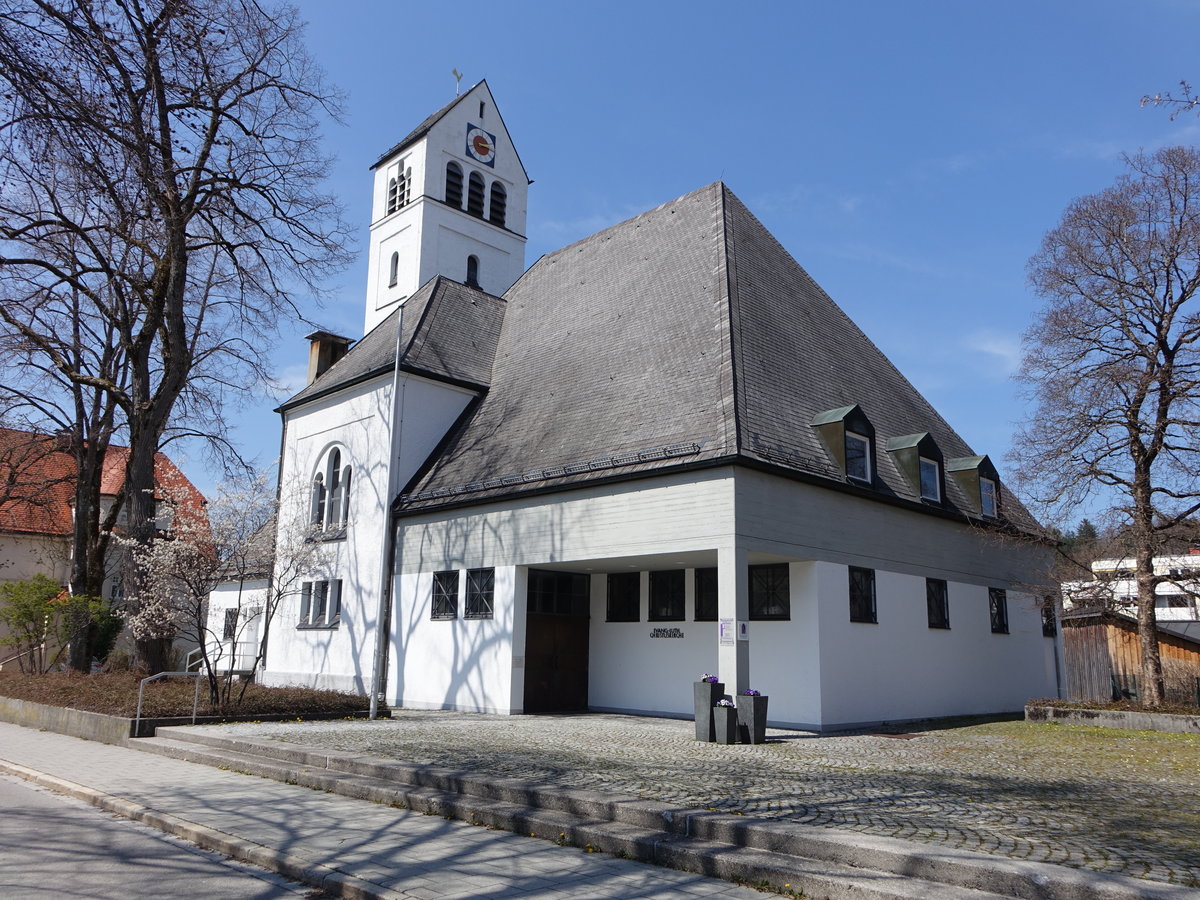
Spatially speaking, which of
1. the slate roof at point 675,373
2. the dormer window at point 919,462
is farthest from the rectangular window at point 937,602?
the slate roof at point 675,373

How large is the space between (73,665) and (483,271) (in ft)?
65.7

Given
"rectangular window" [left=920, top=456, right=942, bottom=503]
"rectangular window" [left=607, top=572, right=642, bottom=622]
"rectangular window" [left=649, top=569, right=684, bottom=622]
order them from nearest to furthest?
"rectangular window" [left=649, top=569, right=684, bottom=622] < "rectangular window" [left=920, top=456, right=942, bottom=503] < "rectangular window" [left=607, top=572, right=642, bottom=622]

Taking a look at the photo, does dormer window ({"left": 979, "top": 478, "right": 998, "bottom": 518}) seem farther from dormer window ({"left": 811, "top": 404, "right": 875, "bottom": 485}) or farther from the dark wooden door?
the dark wooden door

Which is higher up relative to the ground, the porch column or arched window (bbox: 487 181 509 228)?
arched window (bbox: 487 181 509 228)

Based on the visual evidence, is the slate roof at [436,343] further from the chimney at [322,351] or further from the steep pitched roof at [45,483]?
the steep pitched roof at [45,483]

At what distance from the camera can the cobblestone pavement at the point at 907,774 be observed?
700 cm

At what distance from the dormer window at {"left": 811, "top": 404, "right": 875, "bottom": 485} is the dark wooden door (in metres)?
7.76

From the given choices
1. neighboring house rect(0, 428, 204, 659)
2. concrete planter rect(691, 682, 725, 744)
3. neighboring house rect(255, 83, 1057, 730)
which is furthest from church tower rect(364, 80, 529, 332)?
concrete planter rect(691, 682, 725, 744)

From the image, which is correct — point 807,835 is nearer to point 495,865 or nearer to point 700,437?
point 495,865

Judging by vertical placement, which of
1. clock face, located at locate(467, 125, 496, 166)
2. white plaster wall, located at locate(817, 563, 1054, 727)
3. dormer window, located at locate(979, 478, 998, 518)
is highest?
clock face, located at locate(467, 125, 496, 166)

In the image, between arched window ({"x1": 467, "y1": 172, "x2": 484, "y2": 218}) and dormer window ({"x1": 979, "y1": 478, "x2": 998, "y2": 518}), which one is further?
arched window ({"x1": 467, "y1": 172, "x2": 484, "y2": 218})

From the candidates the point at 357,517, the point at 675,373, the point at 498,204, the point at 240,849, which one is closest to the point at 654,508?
the point at 675,373

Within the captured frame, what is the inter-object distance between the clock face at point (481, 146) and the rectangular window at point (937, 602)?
24661mm

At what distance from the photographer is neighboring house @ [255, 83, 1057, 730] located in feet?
59.4
